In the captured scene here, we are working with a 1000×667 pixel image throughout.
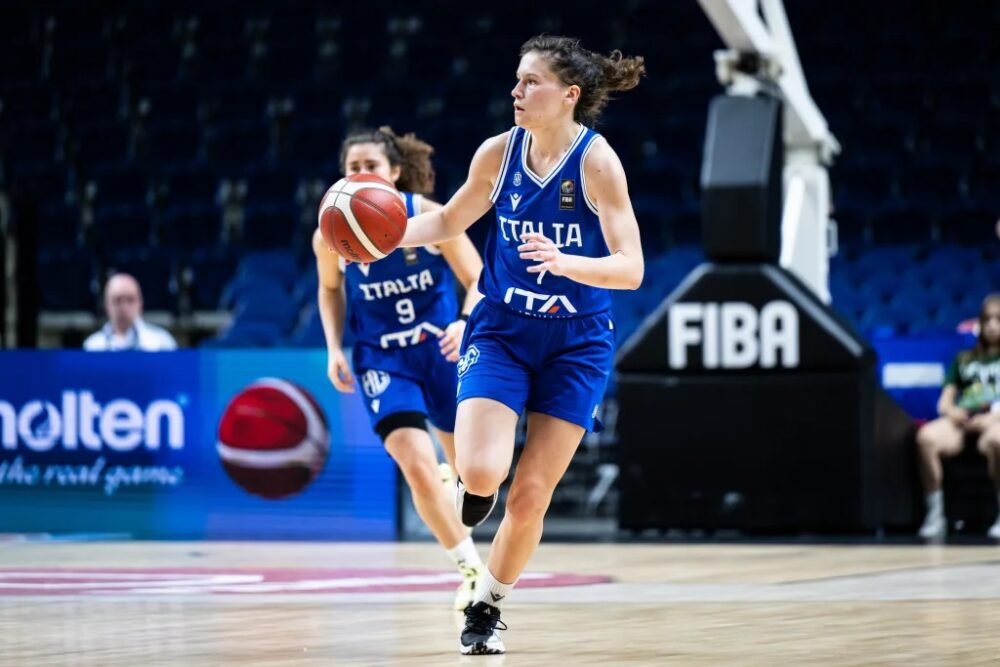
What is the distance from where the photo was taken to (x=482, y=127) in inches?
637

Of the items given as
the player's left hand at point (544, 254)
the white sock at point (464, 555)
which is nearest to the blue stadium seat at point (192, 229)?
the white sock at point (464, 555)

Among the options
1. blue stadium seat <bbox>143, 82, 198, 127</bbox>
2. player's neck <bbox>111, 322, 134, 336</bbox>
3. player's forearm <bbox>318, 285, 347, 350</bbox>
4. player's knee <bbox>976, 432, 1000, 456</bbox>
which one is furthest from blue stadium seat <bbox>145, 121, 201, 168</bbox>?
player's forearm <bbox>318, 285, 347, 350</bbox>

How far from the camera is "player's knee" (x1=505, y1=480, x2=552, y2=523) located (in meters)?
5.08

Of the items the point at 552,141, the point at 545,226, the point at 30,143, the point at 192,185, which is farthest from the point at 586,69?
the point at 30,143

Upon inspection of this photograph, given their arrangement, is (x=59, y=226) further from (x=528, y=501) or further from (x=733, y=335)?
(x=528, y=501)

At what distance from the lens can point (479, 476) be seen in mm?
5004

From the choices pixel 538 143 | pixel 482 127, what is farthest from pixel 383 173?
pixel 482 127

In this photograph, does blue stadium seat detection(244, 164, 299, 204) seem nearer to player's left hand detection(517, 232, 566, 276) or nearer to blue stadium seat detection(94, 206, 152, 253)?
blue stadium seat detection(94, 206, 152, 253)

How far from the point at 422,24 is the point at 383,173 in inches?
443

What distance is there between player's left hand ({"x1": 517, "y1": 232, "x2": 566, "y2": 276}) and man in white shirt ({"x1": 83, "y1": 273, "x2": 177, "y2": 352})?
23.0 ft

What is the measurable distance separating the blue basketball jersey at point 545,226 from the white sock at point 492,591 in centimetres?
82

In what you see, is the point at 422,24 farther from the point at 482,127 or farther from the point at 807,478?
the point at 807,478

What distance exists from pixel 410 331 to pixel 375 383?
0.26m

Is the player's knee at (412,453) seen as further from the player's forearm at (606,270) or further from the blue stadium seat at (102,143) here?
the blue stadium seat at (102,143)
